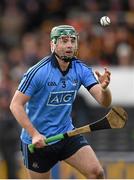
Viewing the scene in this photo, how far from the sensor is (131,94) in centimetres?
1566

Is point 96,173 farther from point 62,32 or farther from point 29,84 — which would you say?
point 62,32

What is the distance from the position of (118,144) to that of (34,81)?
6.14 metres

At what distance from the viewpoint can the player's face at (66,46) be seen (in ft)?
30.2

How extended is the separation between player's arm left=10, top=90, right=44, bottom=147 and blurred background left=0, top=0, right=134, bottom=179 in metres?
4.15

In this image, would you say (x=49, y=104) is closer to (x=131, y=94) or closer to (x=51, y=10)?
(x=131, y=94)

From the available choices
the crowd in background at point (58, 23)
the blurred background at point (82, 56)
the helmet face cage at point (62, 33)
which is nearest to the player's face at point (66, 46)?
the helmet face cage at point (62, 33)

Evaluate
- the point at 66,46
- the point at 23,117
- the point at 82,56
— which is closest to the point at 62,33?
the point at 66,46

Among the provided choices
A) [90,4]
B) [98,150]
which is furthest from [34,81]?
[90,4]

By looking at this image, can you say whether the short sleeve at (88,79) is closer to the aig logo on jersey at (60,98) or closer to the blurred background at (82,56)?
the aig logo on jersey at (60,98)

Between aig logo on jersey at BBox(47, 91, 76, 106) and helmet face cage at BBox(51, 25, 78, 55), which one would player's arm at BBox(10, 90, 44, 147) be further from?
helmet face cage at BBox(51, 25, 78, 55)

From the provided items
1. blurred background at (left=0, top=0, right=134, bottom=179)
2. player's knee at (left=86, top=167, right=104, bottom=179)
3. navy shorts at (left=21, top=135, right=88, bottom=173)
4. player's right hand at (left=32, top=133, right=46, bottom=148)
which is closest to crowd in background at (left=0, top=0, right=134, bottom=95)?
blurred background at (left=0, top=0, right=134, bottom=179)

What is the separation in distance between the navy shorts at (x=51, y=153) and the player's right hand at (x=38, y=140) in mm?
451

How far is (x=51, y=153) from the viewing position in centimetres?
941

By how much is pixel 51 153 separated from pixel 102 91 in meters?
0.85
